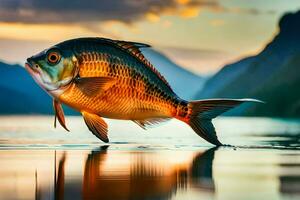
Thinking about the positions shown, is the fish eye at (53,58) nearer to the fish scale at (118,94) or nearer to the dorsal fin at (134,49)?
the fish scale at (118,94)

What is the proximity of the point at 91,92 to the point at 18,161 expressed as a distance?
5.24 feet

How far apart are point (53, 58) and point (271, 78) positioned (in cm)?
8599

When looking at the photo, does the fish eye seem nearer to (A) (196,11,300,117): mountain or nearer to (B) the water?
(B) the water

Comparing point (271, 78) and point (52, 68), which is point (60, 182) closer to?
point (52, 68)

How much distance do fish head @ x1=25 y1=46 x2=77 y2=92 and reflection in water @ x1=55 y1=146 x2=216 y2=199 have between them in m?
0.76

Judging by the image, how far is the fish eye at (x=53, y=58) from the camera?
6.98 meters

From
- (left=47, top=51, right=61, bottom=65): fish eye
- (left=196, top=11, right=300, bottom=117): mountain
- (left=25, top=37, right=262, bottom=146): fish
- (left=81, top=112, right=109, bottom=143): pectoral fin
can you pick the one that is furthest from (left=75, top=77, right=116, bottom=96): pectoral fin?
(left=196, top=11, right=300, bottom=117): mountain

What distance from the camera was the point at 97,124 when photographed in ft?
23.8

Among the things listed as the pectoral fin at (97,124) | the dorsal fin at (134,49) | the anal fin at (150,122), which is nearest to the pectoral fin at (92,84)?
the pectoral fin at (97,124)

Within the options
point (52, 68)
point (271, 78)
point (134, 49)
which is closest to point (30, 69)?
point (52, 68)

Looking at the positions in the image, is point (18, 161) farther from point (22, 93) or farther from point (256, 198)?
point (22, 93)

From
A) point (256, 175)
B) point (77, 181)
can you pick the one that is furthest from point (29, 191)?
point (256, 175)

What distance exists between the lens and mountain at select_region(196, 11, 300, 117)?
262 feet

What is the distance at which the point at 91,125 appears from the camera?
725cm
